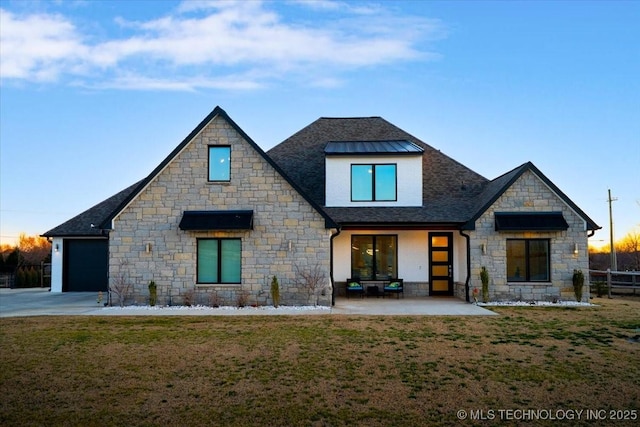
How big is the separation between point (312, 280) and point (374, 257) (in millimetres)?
4181

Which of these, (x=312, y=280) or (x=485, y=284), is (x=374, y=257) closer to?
(x=312, y=280)

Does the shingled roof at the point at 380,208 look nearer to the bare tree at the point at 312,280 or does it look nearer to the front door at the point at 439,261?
the front door at the point at 439,261

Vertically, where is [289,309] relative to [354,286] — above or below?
below

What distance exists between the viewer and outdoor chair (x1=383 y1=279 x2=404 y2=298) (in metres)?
17.7

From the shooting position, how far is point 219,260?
15984 millimetres

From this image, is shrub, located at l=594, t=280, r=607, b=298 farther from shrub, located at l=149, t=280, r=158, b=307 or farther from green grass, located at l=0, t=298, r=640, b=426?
shrub, located at l=149, t=280, r=158, b=307

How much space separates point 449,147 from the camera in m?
23.0

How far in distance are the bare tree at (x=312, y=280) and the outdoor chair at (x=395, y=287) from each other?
11.0ft

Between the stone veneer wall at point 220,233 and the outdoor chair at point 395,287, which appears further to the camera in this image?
the outdoor chair at point 395,287

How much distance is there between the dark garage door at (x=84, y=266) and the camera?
22422 mm

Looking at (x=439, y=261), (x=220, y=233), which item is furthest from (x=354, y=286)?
(x=220, y=233)

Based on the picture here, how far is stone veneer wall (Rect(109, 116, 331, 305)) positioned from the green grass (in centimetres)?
335

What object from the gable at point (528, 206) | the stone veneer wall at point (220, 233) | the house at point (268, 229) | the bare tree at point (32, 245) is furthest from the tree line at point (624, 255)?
the bare tree at point (32, 245)

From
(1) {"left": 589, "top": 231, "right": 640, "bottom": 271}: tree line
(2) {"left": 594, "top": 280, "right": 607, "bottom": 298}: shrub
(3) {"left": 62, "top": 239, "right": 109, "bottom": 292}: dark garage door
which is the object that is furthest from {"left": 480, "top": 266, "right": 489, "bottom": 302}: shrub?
(1) {"left": 589, "top": 231, "right": 640, "bottom": 271}: tree line
